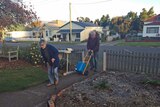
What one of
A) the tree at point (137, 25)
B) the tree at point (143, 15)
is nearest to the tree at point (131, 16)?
the tree at point (137, 25)

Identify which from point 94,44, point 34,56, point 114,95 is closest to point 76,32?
point 34,56

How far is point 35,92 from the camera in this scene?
16.3 ft

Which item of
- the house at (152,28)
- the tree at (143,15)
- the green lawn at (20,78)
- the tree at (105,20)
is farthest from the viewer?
the tree at (105,20)

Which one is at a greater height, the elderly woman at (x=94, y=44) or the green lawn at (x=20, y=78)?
the elderly woman at (x=94, y=44)

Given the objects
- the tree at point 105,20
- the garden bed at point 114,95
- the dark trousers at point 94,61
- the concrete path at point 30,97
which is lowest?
the concrete path at point 30,97

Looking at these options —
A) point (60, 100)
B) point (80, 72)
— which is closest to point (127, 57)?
point (80, 72)

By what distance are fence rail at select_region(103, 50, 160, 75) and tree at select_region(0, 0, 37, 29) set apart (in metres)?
4.18

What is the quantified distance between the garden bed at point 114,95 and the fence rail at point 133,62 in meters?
1.89

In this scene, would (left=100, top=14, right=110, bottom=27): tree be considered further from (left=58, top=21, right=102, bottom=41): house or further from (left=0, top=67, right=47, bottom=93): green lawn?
(left=0, top=67, right=47, bottom=93): green lawn

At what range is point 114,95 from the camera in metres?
4.26

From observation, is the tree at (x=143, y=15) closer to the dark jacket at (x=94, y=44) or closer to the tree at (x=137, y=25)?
the tree at (x=137, y=25)

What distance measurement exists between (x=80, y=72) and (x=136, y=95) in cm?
313

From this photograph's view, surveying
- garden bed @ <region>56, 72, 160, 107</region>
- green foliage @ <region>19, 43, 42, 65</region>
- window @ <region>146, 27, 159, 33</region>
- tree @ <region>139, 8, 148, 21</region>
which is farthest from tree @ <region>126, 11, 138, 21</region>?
garden bed @ <region>56, 72, 160, 107</region>

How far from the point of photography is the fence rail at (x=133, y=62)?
22.1 feet
